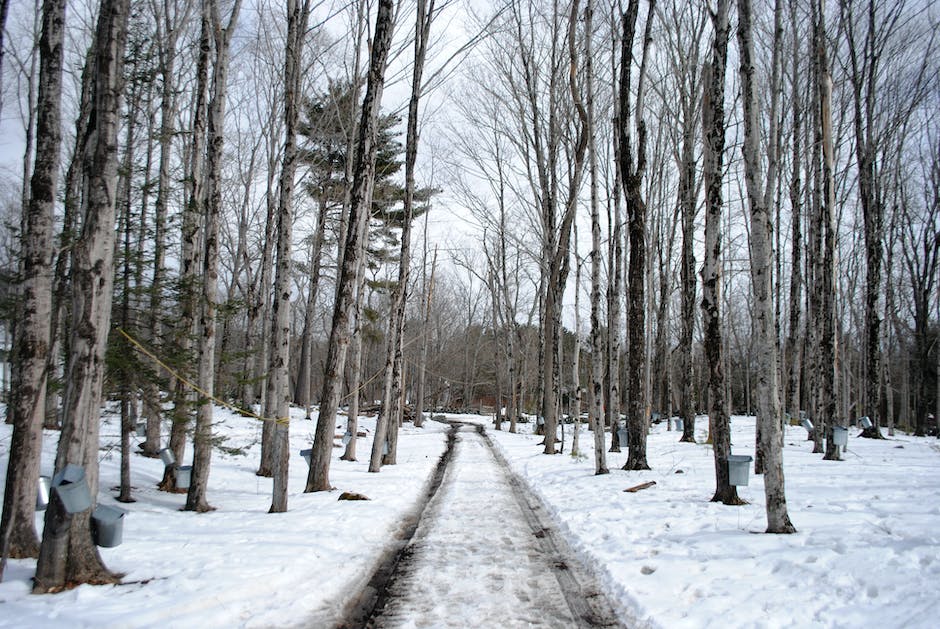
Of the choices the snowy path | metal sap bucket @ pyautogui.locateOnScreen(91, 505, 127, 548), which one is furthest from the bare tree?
metal sap bucket @ pyautogui.locateOnScreen(91, 505, 127, 548)

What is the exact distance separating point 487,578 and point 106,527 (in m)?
3.03

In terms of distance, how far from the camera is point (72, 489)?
Answer: 4035 millimetres

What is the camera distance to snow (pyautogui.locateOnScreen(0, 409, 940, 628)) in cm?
367

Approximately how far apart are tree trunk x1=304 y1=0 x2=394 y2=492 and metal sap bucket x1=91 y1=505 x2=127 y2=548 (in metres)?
4.14

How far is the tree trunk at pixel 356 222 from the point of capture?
27.9 ft

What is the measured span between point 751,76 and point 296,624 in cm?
672

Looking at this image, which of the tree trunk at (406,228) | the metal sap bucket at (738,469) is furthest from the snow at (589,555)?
the tree trunk at (406,228)

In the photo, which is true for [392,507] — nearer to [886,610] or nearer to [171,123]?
[886,610]

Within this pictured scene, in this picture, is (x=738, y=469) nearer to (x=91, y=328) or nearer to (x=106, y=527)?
(x=106, y=527)

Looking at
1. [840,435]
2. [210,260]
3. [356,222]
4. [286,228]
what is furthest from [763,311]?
[840,435]

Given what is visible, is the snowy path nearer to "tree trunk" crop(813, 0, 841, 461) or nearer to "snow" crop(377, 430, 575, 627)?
"snow" crop(377, 430, 575, 627)

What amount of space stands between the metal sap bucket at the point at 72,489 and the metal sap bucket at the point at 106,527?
0.75 feet

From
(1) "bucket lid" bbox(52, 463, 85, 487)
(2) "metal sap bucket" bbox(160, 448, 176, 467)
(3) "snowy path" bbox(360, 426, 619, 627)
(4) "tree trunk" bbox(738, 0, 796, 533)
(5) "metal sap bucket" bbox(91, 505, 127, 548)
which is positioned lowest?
(3) "snowy path" bbox(360, 426, 619, 627)

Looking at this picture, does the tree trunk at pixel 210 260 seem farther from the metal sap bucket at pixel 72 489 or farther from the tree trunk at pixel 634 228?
the tree trunk at pixel 634 228
